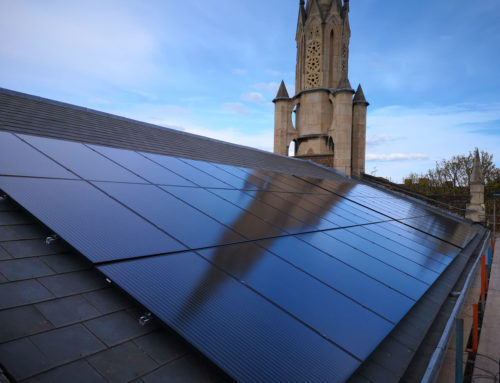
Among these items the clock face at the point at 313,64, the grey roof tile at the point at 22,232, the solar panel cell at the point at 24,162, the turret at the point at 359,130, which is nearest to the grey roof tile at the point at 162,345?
the grey roof tile at the point at 22,232

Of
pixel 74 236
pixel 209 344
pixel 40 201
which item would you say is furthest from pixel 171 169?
pixel 209 344

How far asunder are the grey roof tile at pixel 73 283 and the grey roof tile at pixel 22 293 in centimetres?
7

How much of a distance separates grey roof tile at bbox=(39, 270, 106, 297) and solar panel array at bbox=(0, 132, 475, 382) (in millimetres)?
205

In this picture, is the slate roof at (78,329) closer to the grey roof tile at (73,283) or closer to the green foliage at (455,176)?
the grey roof tile at (73,283)

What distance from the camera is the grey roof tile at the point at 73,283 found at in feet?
8.99

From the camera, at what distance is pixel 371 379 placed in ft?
9.48

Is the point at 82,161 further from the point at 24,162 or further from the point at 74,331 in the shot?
the point at 74,331

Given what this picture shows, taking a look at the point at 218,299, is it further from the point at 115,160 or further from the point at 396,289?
the point at 115,160

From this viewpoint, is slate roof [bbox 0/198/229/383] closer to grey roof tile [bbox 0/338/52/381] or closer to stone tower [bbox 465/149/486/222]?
grey roof tile [bbox 0/338/52/381]

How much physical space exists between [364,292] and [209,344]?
8.19 feet

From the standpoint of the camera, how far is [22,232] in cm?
341

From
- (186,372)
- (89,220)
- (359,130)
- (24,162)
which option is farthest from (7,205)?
(359,130)

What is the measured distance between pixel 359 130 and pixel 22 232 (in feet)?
88.7

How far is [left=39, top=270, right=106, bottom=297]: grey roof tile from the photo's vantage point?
2.74m
